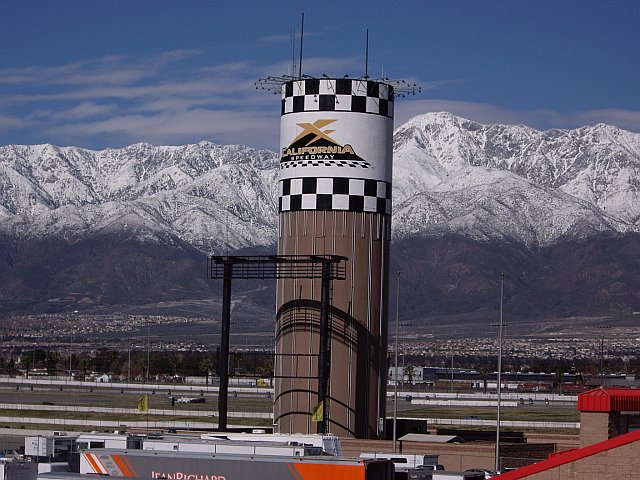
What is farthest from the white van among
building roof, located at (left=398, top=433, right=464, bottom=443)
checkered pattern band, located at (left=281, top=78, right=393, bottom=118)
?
checkered pattern band, located at (left=281, top=78, right=393, bottom=118)

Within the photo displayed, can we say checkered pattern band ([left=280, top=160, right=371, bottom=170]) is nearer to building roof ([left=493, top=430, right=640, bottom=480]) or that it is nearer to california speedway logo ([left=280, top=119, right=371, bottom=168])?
california speedway logo ([left=280, top=119, right=371, bottom=168])

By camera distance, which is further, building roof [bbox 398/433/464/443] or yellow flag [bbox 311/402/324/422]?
building roof [bbox 398/433/464/443]

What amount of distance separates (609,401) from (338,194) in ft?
70.6

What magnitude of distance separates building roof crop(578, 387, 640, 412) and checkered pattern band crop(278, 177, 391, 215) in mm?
20490

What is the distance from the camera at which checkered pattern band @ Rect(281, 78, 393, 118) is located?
2452 inches

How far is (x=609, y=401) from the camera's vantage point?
43031 millimetres

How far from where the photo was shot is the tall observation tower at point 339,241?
204ft

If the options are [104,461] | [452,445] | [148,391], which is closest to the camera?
[104,461]

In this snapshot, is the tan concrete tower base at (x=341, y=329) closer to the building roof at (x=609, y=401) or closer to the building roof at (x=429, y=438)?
the building roof at (x=429, y=438)

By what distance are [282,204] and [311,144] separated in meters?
3.18

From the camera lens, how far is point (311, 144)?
62.4 metres

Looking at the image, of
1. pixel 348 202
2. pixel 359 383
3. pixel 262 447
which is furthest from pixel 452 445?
pixel 262 447

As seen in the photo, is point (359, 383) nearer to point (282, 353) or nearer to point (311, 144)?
point (282, 353)

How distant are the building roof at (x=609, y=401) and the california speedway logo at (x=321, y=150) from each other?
20812 mm
